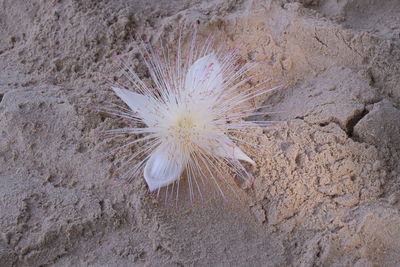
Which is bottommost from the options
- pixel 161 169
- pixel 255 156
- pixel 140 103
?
pixel 255 156

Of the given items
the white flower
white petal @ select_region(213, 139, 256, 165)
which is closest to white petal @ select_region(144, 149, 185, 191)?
the white flower

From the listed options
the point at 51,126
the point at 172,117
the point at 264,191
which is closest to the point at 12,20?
the point at 51,126

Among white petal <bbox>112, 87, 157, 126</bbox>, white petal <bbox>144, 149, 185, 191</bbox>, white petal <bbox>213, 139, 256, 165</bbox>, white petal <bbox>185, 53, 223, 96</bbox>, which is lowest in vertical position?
white petal <bbox>213, 139, 256, 165</bbox>

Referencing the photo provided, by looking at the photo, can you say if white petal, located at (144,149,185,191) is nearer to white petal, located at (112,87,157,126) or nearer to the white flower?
the white flower

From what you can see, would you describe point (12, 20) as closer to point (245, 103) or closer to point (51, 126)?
point (51, 126)

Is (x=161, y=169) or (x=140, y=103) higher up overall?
(x=140, y=103)

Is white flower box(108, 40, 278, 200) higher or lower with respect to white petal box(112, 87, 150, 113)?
lower

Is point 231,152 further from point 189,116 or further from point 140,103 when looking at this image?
point 140,103

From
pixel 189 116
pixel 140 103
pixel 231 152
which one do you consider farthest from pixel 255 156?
pixel 140 103
